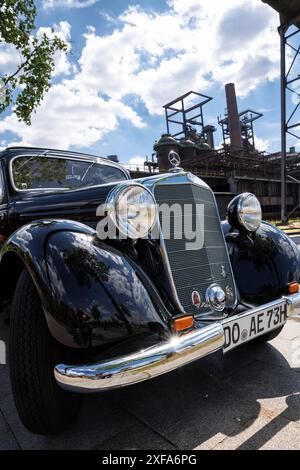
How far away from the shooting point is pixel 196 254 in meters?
2.06

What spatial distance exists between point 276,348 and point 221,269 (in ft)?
2.89

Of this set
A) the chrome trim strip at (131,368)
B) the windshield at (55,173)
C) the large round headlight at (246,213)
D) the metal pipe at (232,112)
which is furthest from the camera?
the metal pipe at (232,112)

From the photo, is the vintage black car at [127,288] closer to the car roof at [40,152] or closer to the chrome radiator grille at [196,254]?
the chrome radiator grille at [196,254]

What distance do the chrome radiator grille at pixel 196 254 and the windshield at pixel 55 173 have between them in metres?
1.30

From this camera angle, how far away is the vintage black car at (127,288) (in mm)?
1408

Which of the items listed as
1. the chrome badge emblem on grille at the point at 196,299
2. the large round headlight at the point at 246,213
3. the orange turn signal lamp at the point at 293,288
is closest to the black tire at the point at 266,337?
the orange turn signal lamp at the point at 293,288

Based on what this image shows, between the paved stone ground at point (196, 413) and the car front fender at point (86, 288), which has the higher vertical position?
the car front fender at point (86, 288)

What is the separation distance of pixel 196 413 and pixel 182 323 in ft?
1.77

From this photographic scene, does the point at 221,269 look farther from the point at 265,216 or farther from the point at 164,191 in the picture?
the point at 265,216

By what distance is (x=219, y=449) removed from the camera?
4.76 feet

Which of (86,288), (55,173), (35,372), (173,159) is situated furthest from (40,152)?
(35,372)

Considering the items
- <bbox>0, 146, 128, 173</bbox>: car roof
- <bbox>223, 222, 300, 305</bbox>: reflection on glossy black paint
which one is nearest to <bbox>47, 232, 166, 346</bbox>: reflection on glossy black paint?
<bbox>223, 222, 300, 305</bbox>: reflection on glossy black paint

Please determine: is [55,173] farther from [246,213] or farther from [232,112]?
[232,112]

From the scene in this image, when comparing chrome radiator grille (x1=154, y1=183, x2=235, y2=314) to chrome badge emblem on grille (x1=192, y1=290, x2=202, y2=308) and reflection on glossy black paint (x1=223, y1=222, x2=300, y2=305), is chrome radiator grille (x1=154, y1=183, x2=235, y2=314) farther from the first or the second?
reflection on glossy black paint (x1=223, y1=222, x2=300, y2=305)
